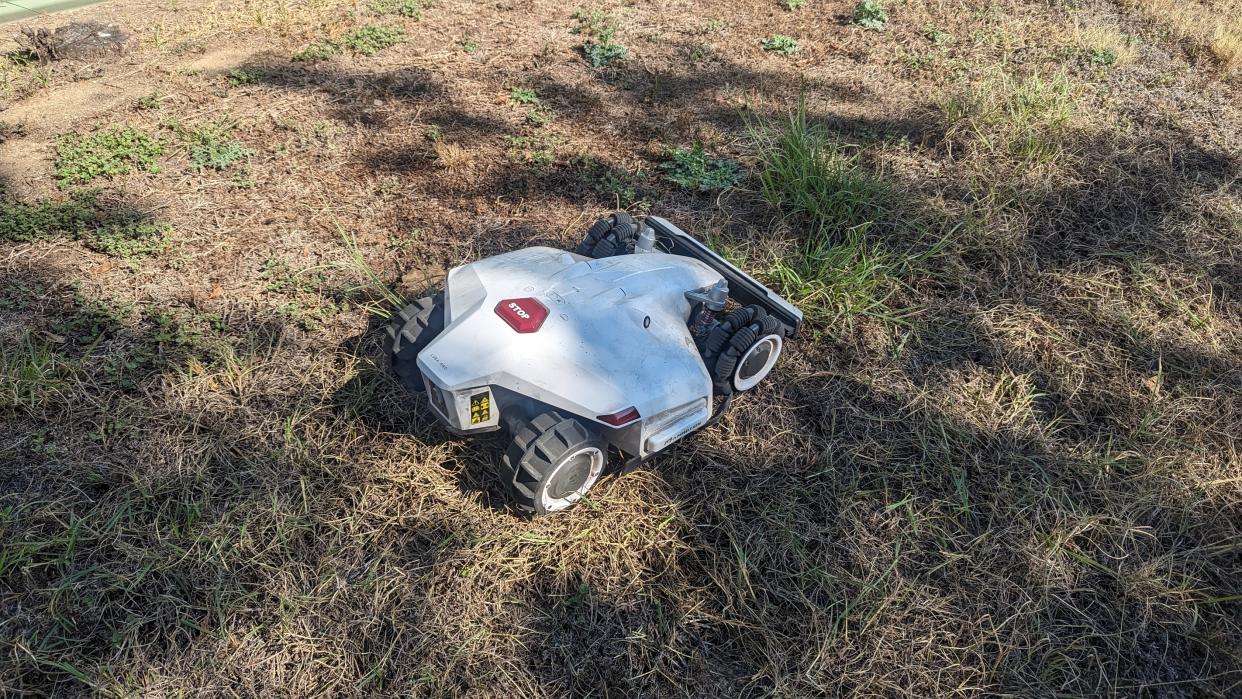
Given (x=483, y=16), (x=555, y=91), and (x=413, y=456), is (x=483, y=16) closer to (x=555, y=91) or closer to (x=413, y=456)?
(x=555, y=91)

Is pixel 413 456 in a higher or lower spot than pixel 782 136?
lower

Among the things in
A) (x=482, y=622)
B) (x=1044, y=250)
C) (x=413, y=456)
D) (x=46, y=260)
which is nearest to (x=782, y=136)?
(x=1044, y=250)

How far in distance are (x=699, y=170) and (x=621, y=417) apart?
2320mm

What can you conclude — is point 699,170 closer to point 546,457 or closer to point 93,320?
point 546,457

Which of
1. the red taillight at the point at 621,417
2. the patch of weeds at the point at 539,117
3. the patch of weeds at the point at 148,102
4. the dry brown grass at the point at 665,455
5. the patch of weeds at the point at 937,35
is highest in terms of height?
the red taillight at the point at 621,417

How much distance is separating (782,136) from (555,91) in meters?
1.64

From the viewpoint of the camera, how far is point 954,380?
321 cm

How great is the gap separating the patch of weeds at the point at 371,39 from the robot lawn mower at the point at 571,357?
3.24 m

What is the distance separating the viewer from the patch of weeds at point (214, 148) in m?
4.04

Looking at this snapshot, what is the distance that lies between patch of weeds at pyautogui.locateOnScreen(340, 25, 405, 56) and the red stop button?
3613mm

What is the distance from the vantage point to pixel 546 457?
2.26 m

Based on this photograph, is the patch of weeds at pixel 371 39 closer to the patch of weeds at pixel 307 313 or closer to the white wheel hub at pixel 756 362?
the patch of weeds at pixel 307 313

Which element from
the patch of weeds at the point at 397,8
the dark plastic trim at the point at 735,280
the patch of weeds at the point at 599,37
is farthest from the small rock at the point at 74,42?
the dark plastic trim at the point at 735,280

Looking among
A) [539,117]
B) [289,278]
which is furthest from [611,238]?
[539,117]
